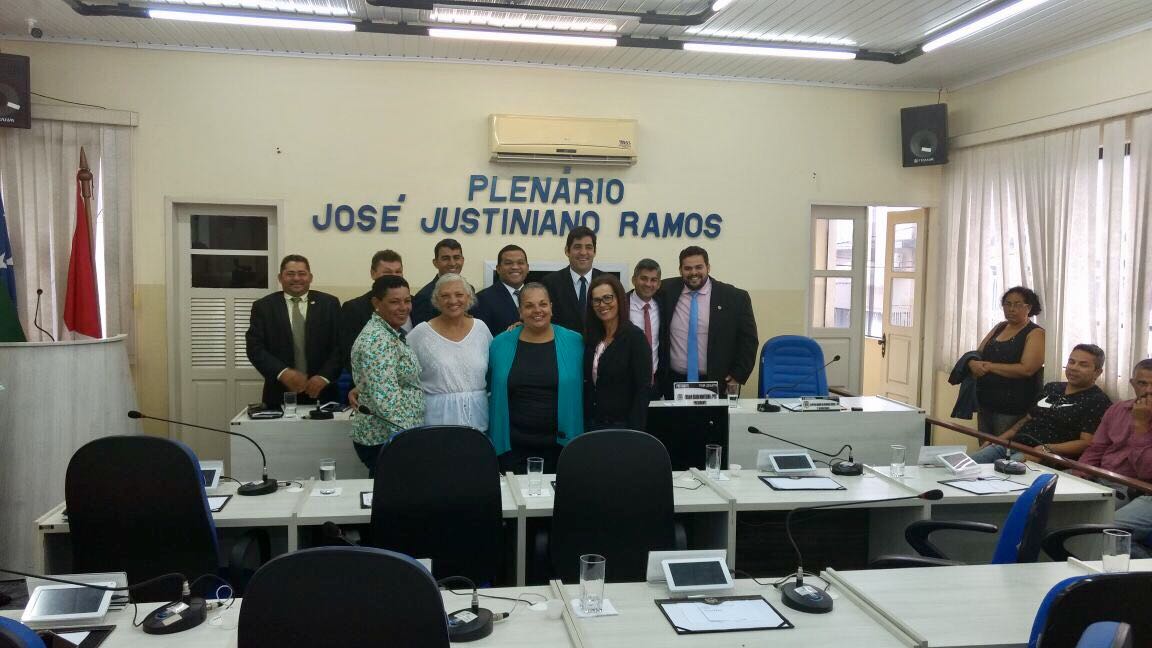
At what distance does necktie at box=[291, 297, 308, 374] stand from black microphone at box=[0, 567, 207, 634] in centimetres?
309

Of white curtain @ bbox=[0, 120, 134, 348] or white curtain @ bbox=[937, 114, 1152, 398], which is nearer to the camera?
white curtain @ bbox=[937, 114, 1152, 398]

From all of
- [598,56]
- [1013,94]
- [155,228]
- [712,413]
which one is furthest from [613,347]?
[1013,94]

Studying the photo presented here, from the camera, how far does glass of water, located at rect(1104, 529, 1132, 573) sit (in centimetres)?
254

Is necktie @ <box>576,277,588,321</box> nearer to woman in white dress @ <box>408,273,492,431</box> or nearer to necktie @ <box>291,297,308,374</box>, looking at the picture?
woman in white dress @ <box>408,273,492,431</box>

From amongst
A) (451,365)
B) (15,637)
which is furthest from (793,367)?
(15,637)

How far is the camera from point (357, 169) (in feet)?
21.2

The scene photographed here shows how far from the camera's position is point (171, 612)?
7.41ft

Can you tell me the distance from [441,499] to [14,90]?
481 centimetres

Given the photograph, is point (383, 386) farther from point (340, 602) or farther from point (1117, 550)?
point (1117, 550)

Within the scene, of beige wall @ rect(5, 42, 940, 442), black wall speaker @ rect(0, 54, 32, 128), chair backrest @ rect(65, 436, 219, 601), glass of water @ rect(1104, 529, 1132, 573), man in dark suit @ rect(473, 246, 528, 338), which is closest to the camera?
glass of water @ rect(1104, 529, 1132, 573)

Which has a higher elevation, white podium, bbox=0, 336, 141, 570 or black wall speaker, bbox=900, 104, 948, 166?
black wall speaker, bbox=900, 104, 948, 166

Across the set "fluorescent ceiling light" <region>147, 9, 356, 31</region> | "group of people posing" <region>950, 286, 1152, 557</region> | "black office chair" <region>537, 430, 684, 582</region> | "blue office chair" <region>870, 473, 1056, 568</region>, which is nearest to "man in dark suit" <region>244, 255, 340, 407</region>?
"fluorescent ceiling light" <region>147, 9, 356, 31</region>

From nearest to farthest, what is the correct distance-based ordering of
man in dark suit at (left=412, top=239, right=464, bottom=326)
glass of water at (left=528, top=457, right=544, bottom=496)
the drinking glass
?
glass of water at (left=528, top=457, right=544, bottom=496) < the drinking glass < man in dark suit at (left=412, top=239, right=464, bottom=326)

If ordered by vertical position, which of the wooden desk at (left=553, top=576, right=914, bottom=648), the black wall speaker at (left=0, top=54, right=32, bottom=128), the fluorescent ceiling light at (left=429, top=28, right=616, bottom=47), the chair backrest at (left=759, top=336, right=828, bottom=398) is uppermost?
the fluorescent ceiling light at (left=429, top=28, right=616, bottom=47)
